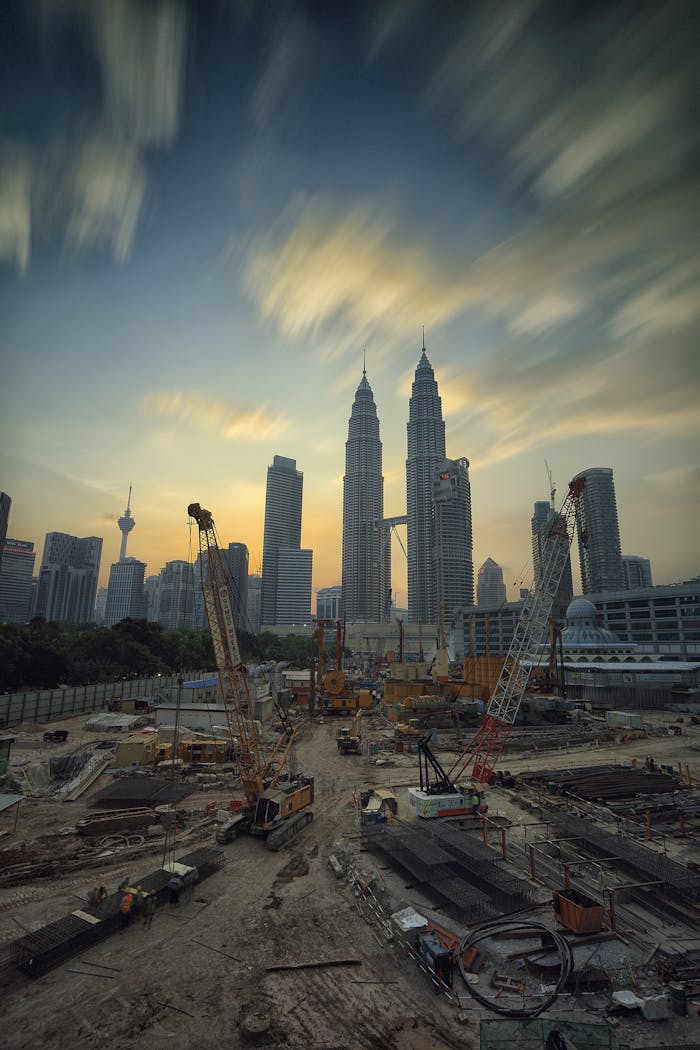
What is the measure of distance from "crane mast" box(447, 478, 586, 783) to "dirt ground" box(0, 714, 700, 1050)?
1358 cm

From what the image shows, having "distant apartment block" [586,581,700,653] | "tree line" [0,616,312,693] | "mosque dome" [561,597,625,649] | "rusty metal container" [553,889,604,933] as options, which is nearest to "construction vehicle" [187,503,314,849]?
"rusty metal container" [553,889,604,933]

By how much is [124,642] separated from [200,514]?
5869cm

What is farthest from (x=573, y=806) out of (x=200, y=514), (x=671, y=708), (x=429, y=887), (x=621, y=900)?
(x=671, y=708)

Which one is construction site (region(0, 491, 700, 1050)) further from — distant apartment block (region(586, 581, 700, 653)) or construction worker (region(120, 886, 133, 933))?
distant apartment block (region(586, 581, 700, 653))

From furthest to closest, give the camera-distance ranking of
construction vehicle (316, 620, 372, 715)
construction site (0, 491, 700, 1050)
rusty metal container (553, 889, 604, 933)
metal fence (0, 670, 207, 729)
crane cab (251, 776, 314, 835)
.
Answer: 1. construction vehicle (316, 620, 372, 715)
2. metal fence (0, 670, 207, 729)
3. crane cab (251, 776, 314, 835)
4. rusty metal container (553, 889, 604, 933)
5. construction site (0, 491, 700, 1050)

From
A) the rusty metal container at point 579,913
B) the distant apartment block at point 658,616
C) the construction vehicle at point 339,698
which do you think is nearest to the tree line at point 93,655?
the construction vehicle at point 339,698

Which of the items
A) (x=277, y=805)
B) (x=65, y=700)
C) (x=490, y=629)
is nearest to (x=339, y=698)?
(x=65, y=700)

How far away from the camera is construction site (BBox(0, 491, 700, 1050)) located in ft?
41.9

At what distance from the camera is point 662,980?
1419 centimetres

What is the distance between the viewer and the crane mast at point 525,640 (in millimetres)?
35656

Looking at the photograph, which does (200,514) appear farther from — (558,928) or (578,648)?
(578,648)

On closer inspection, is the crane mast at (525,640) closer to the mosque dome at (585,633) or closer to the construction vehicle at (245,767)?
the construction vehicle at (245,767)

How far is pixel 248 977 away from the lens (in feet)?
47.1

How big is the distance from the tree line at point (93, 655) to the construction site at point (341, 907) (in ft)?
116
